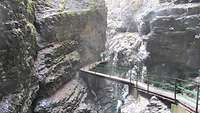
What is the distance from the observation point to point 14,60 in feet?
41.1

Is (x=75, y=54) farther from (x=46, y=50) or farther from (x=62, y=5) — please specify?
(x=62, y=5)

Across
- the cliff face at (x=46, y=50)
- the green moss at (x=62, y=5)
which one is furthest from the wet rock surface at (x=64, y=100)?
the green moss at (x=62, y=5)

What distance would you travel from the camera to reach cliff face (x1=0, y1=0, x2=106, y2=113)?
12.2 metres

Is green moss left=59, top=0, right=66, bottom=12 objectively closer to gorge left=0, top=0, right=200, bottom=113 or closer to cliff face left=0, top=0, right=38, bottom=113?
gorge left=0, top=0, right=200, bottom=113

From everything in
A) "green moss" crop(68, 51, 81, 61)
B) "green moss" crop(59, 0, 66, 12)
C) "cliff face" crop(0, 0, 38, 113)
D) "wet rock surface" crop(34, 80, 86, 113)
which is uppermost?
"green moss" crop(59, 0, 66, 12)

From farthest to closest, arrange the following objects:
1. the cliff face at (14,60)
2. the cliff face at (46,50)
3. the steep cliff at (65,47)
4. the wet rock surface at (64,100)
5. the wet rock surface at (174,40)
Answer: the wet rock surface at (174,40) → the steep cliff at (65,47) → the wet rock surface at (64,100) → the cliff face at (46,50) → the cliff face at (14,60)

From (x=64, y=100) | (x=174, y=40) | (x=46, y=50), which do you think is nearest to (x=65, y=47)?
(x=46, y=50)

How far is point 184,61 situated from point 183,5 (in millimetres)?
4460

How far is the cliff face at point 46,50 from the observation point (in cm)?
1218

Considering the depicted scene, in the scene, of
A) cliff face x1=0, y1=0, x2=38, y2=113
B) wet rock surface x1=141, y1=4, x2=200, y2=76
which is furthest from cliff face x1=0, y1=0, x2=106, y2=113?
wet rock surface x1=141, y1=4, x2=200, y2=76

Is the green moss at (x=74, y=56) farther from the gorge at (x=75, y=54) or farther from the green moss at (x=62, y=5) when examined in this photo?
the green moss at (x=62, y=5)

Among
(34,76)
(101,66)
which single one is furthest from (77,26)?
(34,76)

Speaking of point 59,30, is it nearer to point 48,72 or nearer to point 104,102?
point 48,72

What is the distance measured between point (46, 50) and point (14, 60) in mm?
6198
